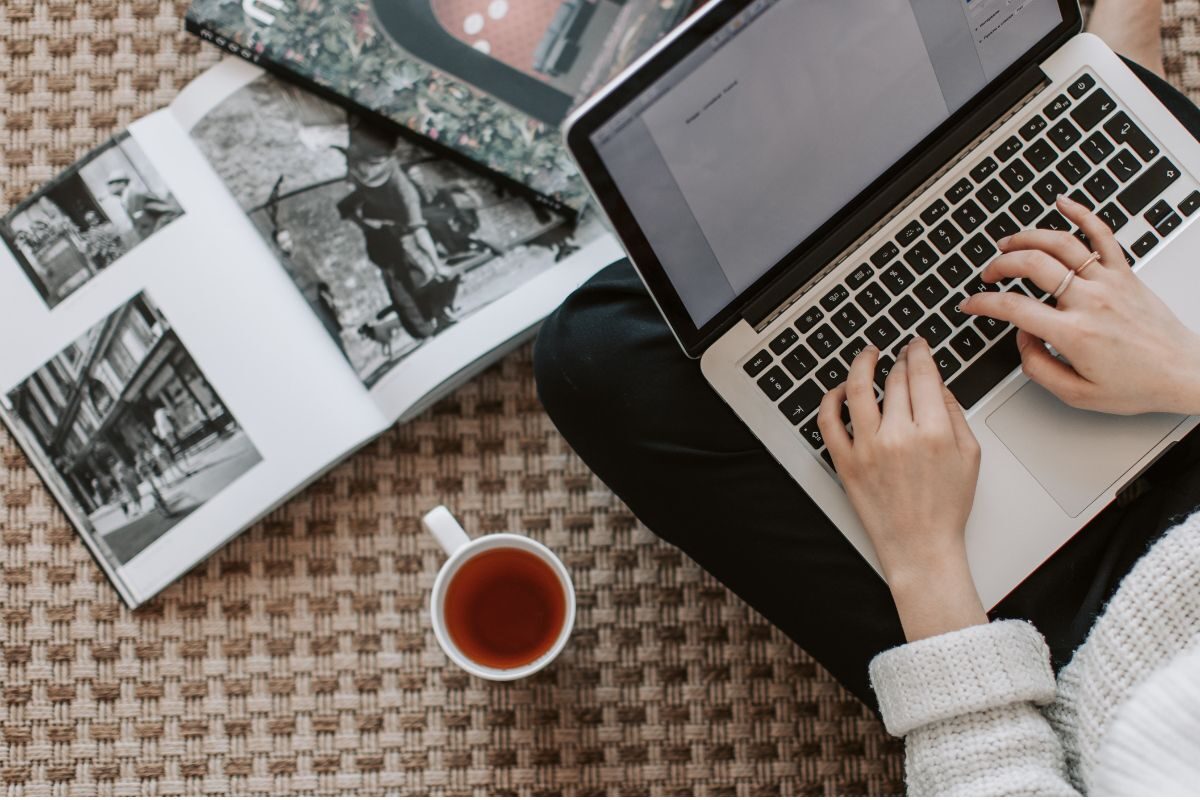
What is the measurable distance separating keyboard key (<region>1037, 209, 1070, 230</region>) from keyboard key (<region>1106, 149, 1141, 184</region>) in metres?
0.04

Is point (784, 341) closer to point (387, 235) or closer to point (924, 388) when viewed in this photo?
point (924, 388)

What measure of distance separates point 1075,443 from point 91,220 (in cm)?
72

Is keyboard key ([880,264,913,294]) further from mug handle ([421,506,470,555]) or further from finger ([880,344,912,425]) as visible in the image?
mug handle ([421,506,470,555])

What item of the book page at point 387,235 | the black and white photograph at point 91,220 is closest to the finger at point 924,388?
the book page at point 387,235

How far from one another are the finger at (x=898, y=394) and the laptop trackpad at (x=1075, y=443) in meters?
0.07

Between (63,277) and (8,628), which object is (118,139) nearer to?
(63,277)

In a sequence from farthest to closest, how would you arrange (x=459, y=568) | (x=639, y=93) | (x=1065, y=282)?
(x=459, y=568) → (x=1065, y=282) → (x=639, y=93)

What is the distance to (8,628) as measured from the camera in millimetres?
765

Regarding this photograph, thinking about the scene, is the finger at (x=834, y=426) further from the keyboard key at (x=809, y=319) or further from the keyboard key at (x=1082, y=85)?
the keyboard key at (x=1082, y=85)

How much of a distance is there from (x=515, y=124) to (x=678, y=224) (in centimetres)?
28

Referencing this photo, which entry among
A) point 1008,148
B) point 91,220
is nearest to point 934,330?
point 1008,148

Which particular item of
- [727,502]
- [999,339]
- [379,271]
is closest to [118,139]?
[379,271]

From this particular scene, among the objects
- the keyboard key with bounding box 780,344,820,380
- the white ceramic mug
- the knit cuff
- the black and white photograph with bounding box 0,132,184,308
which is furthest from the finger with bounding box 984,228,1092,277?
the black and white photograph with bounding box 0,132,184,308

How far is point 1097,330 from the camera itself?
0.53 meters
